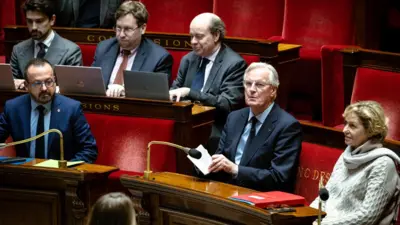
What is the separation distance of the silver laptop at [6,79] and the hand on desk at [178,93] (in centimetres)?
51

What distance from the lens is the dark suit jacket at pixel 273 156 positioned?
214 cm

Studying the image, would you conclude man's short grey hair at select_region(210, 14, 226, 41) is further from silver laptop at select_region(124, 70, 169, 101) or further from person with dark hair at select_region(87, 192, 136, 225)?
person with dark hair at select_region(87, 192, 136, 225)

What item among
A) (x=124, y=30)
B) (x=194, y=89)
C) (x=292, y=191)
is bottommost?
(x=292, y=191)

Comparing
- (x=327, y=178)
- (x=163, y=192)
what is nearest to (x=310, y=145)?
(x=327, y=178)

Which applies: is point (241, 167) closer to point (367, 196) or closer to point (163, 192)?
point (163, 192)

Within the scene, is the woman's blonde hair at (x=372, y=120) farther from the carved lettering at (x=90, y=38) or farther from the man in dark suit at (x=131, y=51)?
the carved lettering at (x=90, y=38)

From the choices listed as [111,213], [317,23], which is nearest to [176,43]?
[317,23]

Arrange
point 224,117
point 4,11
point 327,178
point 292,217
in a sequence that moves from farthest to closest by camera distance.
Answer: point 4,11
point 224,117
point 327,178
point 292,217

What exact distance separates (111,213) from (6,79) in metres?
1.49

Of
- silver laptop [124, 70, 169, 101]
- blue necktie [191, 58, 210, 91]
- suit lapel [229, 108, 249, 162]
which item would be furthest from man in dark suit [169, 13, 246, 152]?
suit lapel [229, 108, 249, 162]

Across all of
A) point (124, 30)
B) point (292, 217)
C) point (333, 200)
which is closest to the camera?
point (292, 217)

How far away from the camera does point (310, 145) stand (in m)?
2.19

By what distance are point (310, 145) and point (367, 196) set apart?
35cm

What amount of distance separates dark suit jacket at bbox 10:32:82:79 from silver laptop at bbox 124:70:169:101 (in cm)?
42
